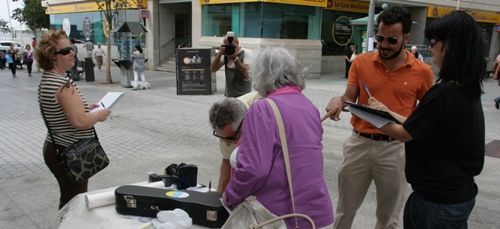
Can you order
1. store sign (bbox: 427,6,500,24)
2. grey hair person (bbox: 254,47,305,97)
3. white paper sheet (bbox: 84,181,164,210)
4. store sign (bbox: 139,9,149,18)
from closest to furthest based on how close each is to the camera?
grey hair person (bbox: 254,47,305,97)
white paper sheet (bbox: 84,181,164,210)
store sign (bbox: 139,9,149,18)
store sign (bbox: 427,6,500,24)

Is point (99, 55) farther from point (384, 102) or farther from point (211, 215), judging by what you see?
point (211, 215)

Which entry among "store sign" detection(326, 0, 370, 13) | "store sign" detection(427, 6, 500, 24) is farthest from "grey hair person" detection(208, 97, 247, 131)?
"store sign" detection(427, 6, 500, 24)

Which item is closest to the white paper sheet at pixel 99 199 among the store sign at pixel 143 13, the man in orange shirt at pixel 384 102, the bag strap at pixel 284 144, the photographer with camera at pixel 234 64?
the bag strap at pixel 284 144

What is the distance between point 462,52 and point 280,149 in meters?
0.92

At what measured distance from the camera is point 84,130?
3006mm

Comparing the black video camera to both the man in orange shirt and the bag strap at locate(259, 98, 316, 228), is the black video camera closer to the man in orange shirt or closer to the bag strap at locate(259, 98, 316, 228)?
the man in orange shirt

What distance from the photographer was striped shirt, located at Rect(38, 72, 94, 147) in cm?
284

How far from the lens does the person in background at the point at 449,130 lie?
1915mm

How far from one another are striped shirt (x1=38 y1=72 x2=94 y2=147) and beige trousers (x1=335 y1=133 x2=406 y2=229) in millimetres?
1946

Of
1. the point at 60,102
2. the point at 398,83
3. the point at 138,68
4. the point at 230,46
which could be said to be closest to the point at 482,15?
the point at 138,68

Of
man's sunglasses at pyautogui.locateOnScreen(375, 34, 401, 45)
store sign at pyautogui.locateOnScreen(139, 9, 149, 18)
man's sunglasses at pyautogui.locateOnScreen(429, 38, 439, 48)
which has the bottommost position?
man's sunglasses at pyautogui.locateOnScreen(375, 34, 401, 45)

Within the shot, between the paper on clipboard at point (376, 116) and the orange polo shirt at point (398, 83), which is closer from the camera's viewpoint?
the paper on clipboard at point (376, 116)

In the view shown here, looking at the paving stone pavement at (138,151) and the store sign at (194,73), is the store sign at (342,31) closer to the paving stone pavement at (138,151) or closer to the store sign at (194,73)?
the paving stone pavement at (138,151)

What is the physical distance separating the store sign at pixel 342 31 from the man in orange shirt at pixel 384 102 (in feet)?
63.1
